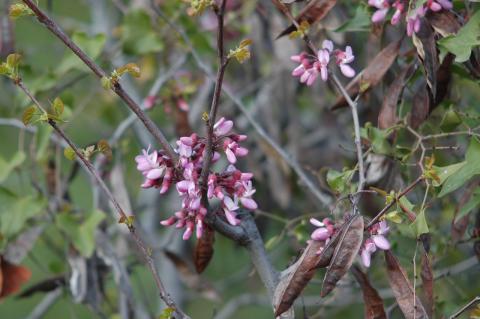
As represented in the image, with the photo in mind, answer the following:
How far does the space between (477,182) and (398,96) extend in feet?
0.82

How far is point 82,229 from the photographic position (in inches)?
94.0

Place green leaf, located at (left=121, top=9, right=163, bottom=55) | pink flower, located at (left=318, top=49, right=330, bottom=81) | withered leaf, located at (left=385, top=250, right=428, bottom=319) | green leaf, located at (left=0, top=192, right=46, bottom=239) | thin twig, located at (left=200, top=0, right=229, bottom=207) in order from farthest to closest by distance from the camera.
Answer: green leaf, located at (left=121, top=9, right=163, bottom=55)
green leaf, located at (left=0, top=192, right=46, bottom=239)
pink flower, located at (left=318, top=49, right=330, bottom=81)
withered leaf, located at (left=385, top=250, right=428, bottom=319)
thin twig, located at (left=200, top=0, right=229, bottom=207)

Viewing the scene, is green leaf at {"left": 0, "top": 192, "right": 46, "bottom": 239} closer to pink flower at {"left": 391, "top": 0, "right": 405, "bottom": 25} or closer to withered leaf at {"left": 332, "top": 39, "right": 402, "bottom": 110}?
withered leaf at {"left": 332, "top": 39, "right": 402, "bottom": 110}

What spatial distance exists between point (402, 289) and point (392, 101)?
47 cm

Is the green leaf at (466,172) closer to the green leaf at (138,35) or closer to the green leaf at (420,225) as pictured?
the green leaf at (420,225)

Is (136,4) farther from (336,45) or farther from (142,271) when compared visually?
(142,271)

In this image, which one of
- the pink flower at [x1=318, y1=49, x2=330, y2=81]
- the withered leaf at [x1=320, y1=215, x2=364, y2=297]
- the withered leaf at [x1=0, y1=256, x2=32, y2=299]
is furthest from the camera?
the withered leaf at [x1=0, y1=256, x2=32, y2=299]

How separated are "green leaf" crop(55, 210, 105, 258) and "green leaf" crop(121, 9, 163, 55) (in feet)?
1.76

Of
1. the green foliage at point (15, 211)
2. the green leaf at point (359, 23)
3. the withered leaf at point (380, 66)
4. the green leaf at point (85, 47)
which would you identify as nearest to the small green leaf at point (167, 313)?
the withered leaf at point (380, 66)

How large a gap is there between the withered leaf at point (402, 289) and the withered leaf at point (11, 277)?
1097 millimetres

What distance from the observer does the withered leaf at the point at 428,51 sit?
1698 millimetres

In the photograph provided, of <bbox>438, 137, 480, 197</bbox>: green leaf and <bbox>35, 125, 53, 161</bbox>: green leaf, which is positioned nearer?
<bbox>438, 137, 480, 197</bbox>: green leaf

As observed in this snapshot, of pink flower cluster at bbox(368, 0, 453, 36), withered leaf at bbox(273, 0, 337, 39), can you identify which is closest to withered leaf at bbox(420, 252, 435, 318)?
pink flower cluster at bbox(368, 0, 453, 36)

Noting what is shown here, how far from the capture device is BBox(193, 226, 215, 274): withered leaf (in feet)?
5.74
